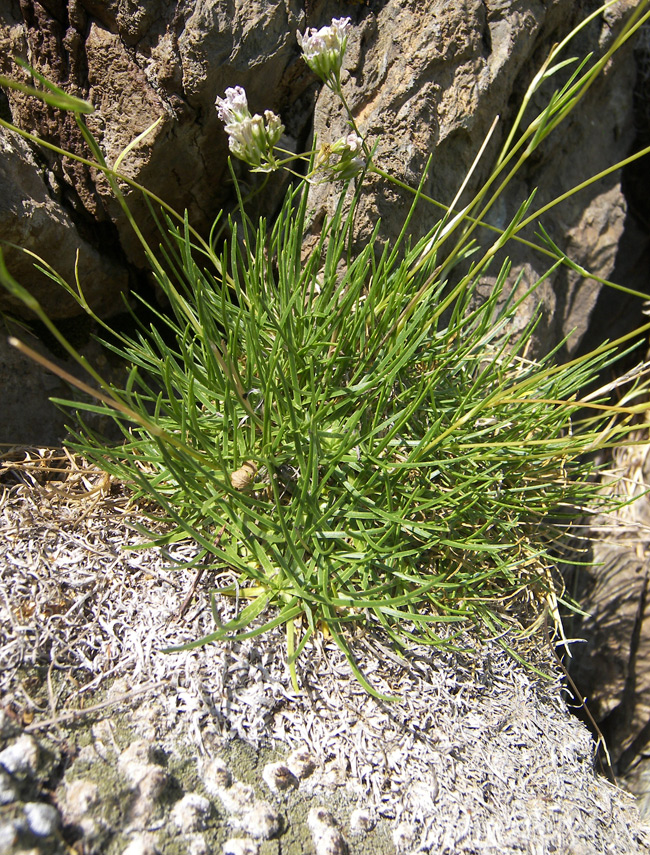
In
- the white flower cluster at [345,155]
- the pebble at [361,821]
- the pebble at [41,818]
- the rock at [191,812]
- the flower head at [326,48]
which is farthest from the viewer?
the white flower cluster at [345,155]

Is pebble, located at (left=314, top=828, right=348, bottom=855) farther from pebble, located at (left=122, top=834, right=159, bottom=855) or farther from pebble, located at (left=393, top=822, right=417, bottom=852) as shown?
pebble, located at (left=122, top=834, right=159, bottom=855)

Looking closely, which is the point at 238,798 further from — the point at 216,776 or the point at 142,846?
the point at 142,846

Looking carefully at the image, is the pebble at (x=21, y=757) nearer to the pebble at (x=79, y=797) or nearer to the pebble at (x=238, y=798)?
the pebble at (x=79, y=797)

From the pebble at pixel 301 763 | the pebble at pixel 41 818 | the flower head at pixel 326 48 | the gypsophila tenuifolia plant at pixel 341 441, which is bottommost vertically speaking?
the pebble at pixel 301 763

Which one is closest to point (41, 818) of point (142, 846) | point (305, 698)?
point (142, 846)

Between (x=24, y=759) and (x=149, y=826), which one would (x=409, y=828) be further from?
(x=24, y=759)

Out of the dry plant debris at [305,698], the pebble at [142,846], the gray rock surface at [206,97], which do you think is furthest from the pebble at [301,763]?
the gray rock surface at [206,97]
